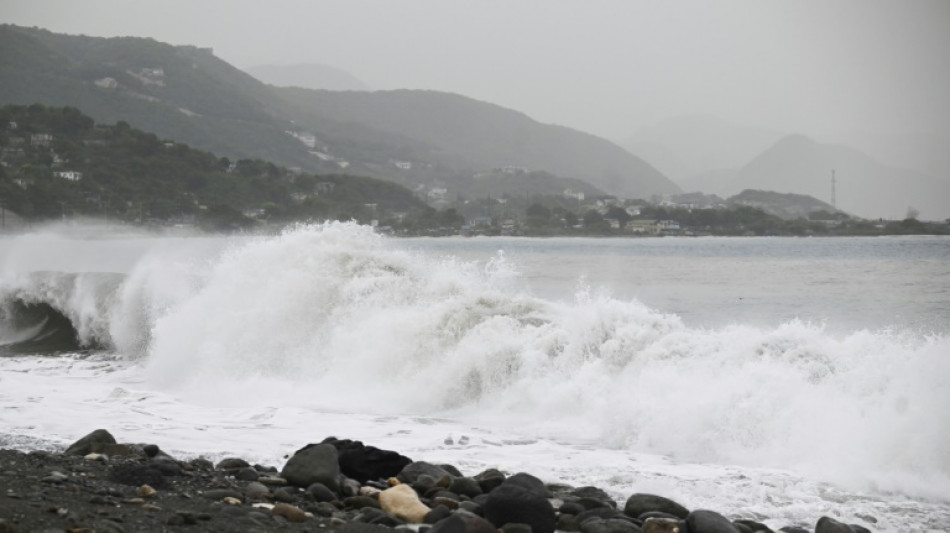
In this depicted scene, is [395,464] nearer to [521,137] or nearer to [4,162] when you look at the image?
[4,162]

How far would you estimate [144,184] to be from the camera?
9356 centimetres

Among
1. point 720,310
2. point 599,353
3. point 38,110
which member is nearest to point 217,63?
point 38,110

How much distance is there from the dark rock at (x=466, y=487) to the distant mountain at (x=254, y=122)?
125078 mm

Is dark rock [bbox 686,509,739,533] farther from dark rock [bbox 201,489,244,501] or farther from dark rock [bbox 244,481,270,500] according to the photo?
dark rock [bbox 201,489,244,501]

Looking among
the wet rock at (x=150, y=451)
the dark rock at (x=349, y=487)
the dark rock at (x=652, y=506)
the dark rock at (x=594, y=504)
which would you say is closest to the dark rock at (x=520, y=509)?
the dark rock at (x=594, y=504)

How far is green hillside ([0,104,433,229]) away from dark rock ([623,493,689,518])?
80812 millimetres

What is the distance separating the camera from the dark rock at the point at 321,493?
27.5 ft

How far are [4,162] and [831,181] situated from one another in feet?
278

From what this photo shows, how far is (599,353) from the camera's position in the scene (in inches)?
552

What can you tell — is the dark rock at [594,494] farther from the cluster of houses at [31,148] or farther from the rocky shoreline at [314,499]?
the cluster of houses at [31,148]

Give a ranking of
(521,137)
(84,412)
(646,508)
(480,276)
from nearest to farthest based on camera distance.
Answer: (646,508) → (84,412) → (480,276) → (521,137)

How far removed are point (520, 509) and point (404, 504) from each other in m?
0.99

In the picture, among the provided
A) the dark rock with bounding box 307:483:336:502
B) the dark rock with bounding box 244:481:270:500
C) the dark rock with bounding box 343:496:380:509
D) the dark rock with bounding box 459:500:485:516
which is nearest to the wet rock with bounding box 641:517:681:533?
the dark rock with bounding box 459:500:485:516

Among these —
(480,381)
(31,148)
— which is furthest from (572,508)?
(31,148)
